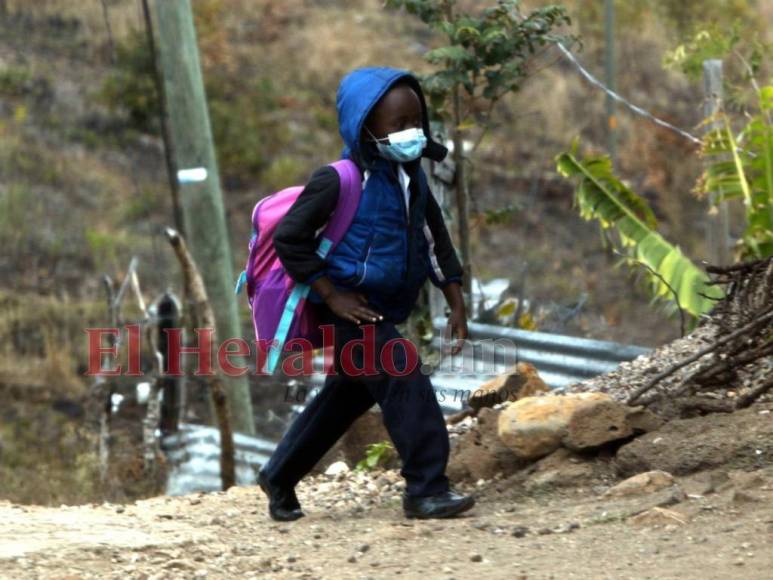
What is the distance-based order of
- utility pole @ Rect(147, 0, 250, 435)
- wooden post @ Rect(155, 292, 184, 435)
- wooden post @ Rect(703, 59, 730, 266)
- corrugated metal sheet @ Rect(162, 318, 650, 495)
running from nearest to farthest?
corrugated metal sheet @ Rect(162, 318, 650, 495) → utility pole @ Rect(147, 0, 250, 435) → wooden post @ Rect(703, 59, 730, 266) → wooden post @ Rect(155, 292, 184, 435)

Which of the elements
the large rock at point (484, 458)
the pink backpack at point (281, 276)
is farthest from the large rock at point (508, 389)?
the pink backpack at point (281, 276)

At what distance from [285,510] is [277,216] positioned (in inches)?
47.0

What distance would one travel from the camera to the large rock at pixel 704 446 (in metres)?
5.48

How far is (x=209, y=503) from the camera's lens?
637cm

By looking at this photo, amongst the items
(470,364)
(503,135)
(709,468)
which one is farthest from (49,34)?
(709,468)

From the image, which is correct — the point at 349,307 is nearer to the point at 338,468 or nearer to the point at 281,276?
the point at 281,276

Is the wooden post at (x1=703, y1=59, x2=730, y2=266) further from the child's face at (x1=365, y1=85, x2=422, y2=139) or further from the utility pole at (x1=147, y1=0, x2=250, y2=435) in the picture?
Answer: the child's face at (x1=365, y1=85, x2=422, y2=139)

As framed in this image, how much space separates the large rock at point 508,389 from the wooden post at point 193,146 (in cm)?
304

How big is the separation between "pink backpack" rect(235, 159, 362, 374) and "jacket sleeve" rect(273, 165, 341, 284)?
0.05 meters

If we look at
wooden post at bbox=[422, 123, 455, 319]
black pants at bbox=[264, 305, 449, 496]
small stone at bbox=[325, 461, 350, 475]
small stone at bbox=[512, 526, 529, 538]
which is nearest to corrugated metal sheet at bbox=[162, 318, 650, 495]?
wooden post at bbox=[422, 123, 455, 319]

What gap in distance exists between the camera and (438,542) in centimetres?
515

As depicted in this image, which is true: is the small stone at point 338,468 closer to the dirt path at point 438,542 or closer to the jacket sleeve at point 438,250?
the dirt path at point 438,542

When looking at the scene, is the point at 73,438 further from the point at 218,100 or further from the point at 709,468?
the point at 218,100

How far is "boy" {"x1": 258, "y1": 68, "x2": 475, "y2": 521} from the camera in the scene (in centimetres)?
529
